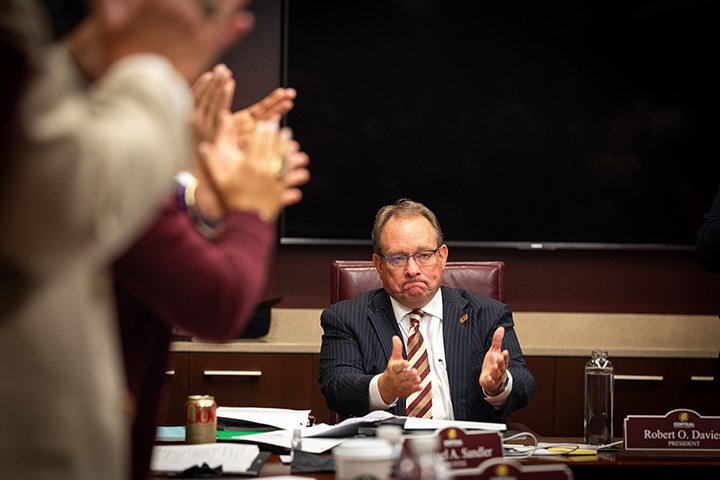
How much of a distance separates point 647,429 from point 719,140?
2339 millimetres

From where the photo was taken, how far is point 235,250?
46.3 inches

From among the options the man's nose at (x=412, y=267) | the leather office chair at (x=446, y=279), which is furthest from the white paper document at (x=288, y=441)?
the leather office chair at (x=446, y=279)

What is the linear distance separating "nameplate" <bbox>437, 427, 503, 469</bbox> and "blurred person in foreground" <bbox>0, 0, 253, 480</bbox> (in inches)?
37.1

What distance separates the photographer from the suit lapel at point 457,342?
3.00 m

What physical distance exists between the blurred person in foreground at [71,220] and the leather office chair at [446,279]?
7.63 ft

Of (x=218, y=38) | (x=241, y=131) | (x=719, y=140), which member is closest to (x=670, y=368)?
(x=719, y=140)

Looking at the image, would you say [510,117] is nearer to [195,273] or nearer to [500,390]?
[500,390]

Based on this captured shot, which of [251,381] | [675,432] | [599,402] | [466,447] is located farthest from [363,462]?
[251,381]

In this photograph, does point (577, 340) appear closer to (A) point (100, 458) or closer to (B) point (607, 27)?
(B) point (607, 27)

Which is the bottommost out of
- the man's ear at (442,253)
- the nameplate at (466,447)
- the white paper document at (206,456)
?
the white paper document at (206,456)

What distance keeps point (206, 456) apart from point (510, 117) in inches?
102

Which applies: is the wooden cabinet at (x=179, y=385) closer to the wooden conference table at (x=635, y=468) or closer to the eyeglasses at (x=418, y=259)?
the eyeglasses at (x=418, y=259)

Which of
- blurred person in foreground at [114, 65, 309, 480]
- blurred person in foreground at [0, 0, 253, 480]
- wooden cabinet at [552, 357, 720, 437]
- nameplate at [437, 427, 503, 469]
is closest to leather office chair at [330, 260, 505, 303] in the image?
wooden cabinet at [552, 357, 720, 437]

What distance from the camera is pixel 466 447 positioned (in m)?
1.83
